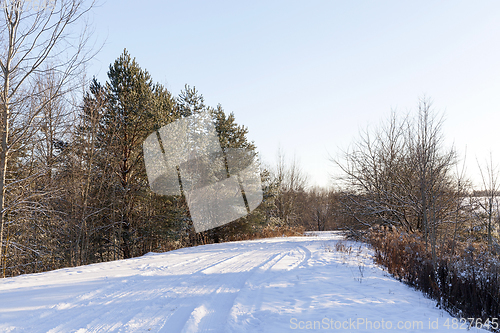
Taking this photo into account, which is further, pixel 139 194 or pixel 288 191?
pixel 288 191

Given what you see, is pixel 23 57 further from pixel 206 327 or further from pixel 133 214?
pixel 133 214

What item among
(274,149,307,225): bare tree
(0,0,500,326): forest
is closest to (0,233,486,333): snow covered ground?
(0,0,500,326): forest

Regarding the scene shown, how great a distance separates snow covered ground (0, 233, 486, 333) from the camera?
377 centimetres

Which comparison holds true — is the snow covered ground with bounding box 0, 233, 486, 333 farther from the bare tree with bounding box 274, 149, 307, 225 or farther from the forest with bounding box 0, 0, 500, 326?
the bare tree with bounding box 274, 149, 307, 225

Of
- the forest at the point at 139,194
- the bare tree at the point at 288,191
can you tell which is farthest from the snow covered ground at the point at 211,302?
the bare tree at the point at 288,191

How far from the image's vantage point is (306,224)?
49.4 metres

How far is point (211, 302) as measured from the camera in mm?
4629

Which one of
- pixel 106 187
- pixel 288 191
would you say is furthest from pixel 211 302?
pixel 288 191

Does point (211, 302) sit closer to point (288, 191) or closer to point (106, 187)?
point (106, 187)

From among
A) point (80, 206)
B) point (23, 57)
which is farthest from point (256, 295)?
point (80, 206)

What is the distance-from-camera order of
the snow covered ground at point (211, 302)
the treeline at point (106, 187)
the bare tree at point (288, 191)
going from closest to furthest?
the snow covered ground at point (211, 302) < the treeline at point (106, 187) < the bare tree at point (288, 191)

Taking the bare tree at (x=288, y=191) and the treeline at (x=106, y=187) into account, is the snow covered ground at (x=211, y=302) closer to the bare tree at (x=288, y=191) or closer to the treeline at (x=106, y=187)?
the treeline at (x=106, y=187)

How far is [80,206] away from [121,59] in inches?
359

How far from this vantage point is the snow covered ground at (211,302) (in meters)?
3.77
